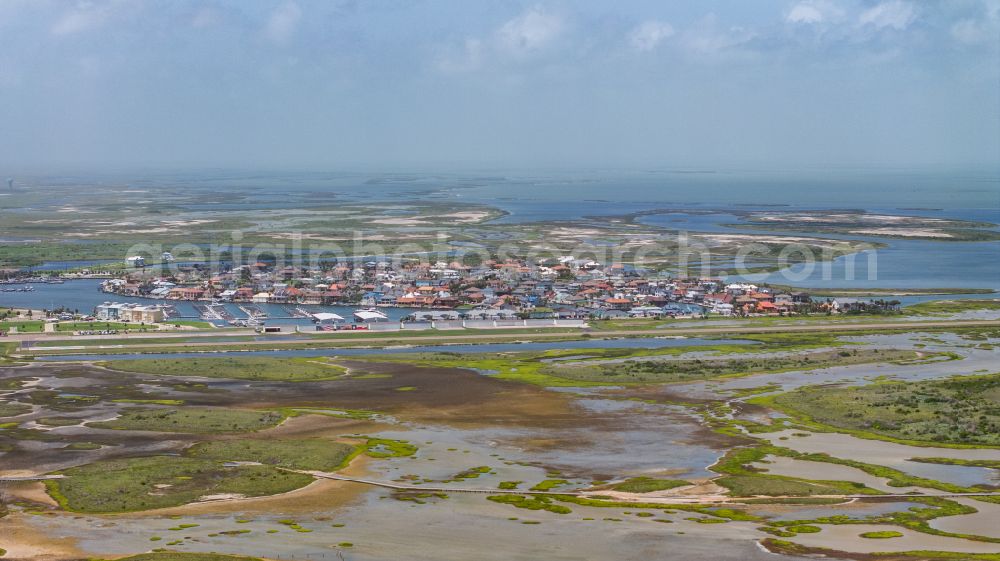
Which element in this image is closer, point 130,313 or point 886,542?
point 886,542

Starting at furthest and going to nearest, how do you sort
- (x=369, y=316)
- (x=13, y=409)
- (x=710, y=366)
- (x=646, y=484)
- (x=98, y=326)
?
(x=369, y=316) < (x=98, y=326) < (x=710, y=366) < (x=13, y=409) < (x=646, y=484)

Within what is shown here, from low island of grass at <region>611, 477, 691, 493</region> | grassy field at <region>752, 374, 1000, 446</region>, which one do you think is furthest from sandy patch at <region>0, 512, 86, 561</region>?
grassy field at <region>752, 374, 1000, 446</region>

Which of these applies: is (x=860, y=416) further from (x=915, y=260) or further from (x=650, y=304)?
(x=915, y=260)

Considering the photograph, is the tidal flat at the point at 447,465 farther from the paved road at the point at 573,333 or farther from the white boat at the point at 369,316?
the white boat at the point at 369,316

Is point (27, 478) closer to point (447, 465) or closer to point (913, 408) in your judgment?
point (447, 465)

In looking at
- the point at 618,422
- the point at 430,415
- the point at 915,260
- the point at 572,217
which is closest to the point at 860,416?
the point at 618,422

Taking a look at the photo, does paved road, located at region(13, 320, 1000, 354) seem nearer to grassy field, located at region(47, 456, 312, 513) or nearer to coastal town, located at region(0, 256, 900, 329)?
coastal town, located at region(0, 256, 900, 329)

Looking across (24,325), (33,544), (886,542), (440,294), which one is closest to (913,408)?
(886,542)
